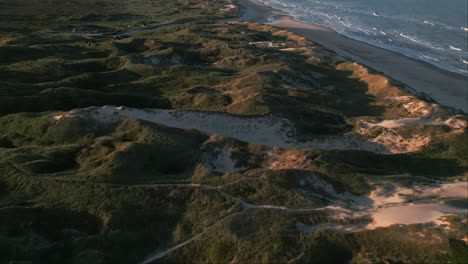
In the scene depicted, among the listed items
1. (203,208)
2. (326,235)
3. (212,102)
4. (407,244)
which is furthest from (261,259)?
(212,102)

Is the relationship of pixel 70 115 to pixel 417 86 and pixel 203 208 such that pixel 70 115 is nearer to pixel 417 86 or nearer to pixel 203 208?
pixel 203 208

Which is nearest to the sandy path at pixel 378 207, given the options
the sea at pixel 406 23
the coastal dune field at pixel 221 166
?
the coastal dune field at pixel 221 166

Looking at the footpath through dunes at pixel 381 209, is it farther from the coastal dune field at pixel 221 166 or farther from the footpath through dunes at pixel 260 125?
the footpath through dunes at pixel 260 125

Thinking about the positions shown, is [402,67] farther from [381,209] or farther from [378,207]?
[381,209]

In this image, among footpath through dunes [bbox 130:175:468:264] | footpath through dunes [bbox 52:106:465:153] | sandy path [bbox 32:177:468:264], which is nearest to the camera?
footpath through dunes [bbox 130:175:468:264]

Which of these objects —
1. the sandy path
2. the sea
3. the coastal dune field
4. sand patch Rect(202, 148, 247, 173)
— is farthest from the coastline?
sand patch Rect(202, 148, 247, 173)

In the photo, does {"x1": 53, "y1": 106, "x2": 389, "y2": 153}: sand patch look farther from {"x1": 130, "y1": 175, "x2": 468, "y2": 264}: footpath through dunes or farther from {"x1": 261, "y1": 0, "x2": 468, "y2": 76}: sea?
{"x1": 261, "y1": 0, "x2": 468, "y2": 76}: sea
